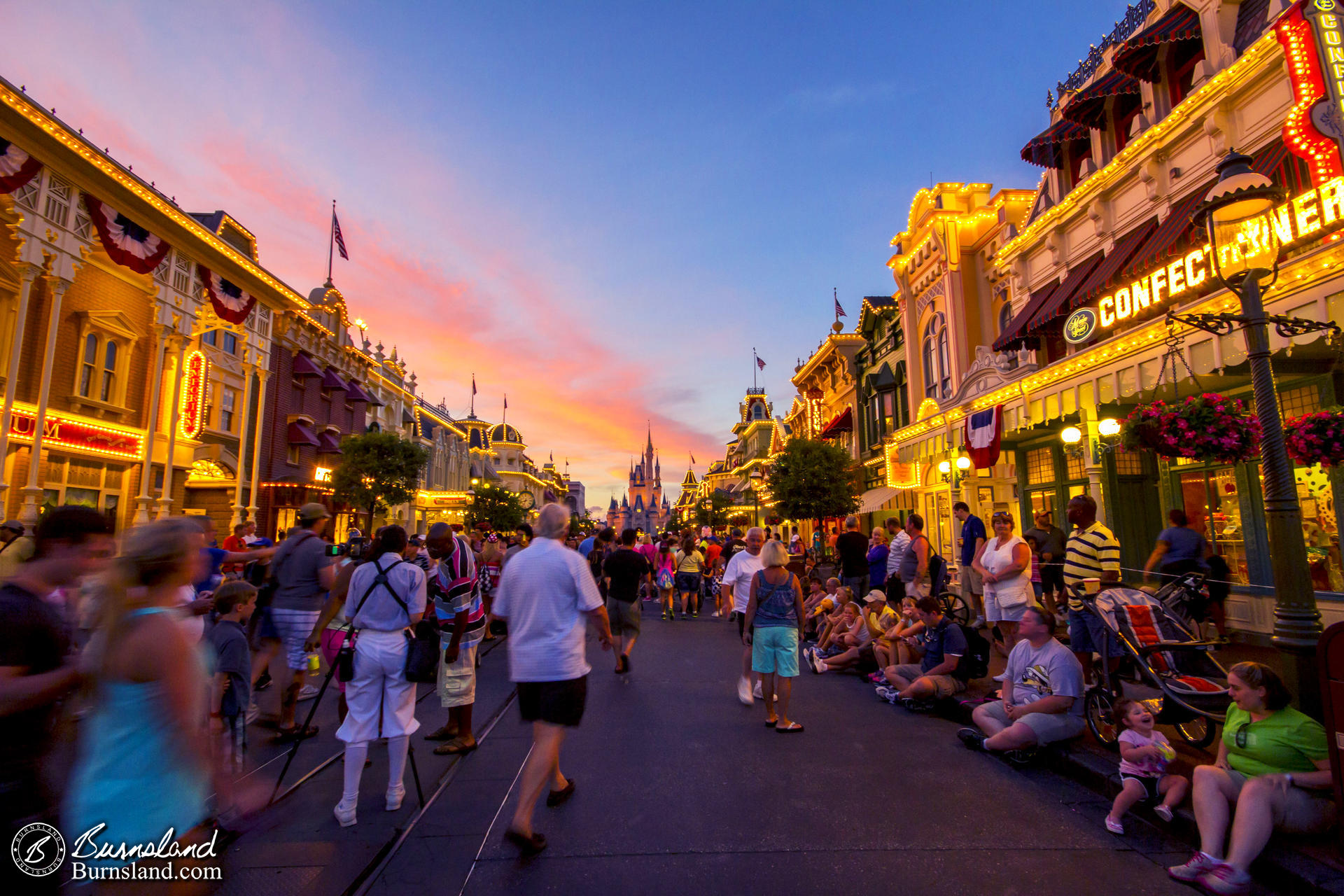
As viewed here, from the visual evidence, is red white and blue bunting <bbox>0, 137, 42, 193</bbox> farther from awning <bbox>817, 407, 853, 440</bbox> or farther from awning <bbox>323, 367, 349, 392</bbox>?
awning <bbox>817, 407, 853, 440</bbox>

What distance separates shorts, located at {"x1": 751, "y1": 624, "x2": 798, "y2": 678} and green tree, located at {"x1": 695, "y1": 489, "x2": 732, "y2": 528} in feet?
173

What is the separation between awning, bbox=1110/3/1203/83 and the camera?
10523 millimetres

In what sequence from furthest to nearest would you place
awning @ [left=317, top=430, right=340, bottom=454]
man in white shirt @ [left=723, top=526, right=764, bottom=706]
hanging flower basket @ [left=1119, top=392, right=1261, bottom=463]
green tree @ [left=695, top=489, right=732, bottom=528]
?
green tree @ [left=695, top=489, right=732, bottom=528] < awning @ [left=317, top=430, right=340, bottom=454] < man in white shirt @ [left=723, top=526, right=764, bottom=706] < hanging flower basket @ [left=1119, top=392, right=1261, bottom=463]

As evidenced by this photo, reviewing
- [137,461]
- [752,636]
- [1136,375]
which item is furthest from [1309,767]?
[137,461]

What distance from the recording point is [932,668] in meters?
6.98

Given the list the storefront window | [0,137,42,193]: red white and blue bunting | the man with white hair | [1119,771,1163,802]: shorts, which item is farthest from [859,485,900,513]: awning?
[0,137,42,193]: red white and blue bunting

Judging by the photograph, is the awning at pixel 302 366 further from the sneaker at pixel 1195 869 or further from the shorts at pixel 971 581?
the sneaker at pixel 1195 869

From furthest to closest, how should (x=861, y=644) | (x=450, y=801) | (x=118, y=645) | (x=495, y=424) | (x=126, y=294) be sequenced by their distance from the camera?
(x=495, y=424) → (x=126, y=294) → (x=861, y=644) → (x=450, y=801) → (x=118, y=645)

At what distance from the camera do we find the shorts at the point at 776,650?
6.23m

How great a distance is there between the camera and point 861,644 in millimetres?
8930

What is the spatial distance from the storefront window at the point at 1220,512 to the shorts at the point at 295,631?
1156 centimetres

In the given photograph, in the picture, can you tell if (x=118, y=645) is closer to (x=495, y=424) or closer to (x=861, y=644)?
(x=861, y=644)

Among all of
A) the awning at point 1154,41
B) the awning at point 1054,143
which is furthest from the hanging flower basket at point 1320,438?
the awning at point 1054,143

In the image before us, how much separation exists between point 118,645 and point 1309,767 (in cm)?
563
